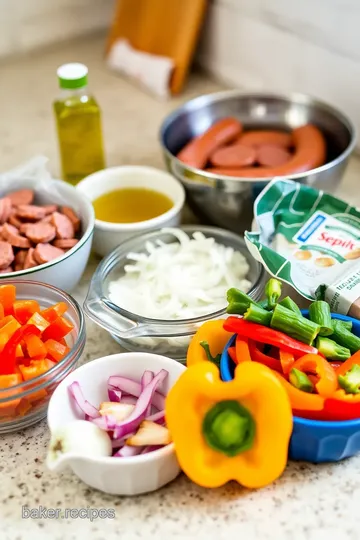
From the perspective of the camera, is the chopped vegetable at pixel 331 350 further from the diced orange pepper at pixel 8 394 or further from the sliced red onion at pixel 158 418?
the diced orange pepper at pixel 8 394

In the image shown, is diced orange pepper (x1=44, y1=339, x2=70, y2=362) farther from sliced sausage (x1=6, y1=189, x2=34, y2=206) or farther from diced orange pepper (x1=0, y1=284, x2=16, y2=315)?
sliced sausage (x1=6, y1=189, x2=34, y2=206)

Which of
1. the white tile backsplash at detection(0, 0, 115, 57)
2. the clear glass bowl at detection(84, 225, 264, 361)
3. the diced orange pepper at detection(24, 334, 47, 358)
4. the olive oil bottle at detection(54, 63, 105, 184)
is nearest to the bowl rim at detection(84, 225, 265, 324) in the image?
the clear glass bowl at detection(84, 225, 264, 361)

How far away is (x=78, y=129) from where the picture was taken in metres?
1.21

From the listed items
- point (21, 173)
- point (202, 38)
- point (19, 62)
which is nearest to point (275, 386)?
point (21, 173)

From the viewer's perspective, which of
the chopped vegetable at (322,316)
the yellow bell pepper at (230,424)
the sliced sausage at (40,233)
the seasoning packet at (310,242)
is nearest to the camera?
the yellow bell pepper at (230,424)

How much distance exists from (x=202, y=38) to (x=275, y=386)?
3.69 feet

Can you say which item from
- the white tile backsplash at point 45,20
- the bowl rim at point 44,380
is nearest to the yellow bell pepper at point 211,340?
the bowl rim at point 44,380

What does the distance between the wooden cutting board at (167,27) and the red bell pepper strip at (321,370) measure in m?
0.95

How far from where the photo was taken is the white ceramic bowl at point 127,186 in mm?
1084

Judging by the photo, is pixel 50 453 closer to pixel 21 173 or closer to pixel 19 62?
pixel 21 173

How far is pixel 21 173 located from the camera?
3.84 feet

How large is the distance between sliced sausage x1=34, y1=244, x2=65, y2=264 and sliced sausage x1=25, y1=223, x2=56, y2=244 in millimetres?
11

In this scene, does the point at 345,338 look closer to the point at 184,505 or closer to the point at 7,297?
the point at 184,505

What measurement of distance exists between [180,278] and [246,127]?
445 millimetres
